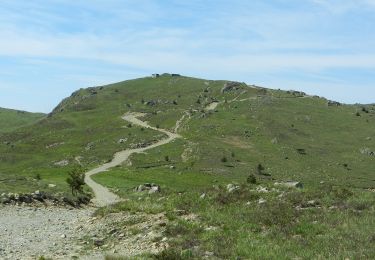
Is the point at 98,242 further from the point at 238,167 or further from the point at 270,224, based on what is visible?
the point at 238,167

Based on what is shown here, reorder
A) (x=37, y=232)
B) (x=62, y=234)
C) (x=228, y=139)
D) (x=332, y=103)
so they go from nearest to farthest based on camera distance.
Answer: (x=62, y=234) → (x=37, y=232) → (x=228, y=139) → (x=332, y=103)

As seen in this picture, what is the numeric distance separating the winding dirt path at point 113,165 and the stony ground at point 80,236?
58.6 feet

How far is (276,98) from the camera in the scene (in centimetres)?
18350

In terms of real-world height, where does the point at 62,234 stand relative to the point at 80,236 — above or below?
below

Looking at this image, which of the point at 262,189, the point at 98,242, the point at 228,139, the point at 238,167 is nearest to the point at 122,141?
the point at 228,139

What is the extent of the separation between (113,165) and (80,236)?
77801mm

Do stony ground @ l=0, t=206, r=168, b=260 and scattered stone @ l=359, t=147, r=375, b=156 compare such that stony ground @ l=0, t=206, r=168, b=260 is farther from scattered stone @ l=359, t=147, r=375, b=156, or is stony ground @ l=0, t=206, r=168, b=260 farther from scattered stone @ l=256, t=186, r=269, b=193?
scattered stone @ l=359, t=147, r=375, b=156

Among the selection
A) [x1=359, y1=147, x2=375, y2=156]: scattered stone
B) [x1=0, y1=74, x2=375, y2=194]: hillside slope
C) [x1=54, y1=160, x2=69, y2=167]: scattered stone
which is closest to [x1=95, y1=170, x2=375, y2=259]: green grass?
[x1=0, y1=74, x2=375, y2=194]: hillside slope

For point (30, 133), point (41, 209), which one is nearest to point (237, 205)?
point (41, 209)

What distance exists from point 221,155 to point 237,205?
7971 cm

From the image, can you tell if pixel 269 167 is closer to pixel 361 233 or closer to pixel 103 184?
pixel 103 184

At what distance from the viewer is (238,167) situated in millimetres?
99250

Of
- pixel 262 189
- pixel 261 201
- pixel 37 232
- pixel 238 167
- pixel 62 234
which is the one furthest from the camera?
pixel 238 167

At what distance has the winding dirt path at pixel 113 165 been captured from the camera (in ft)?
180
